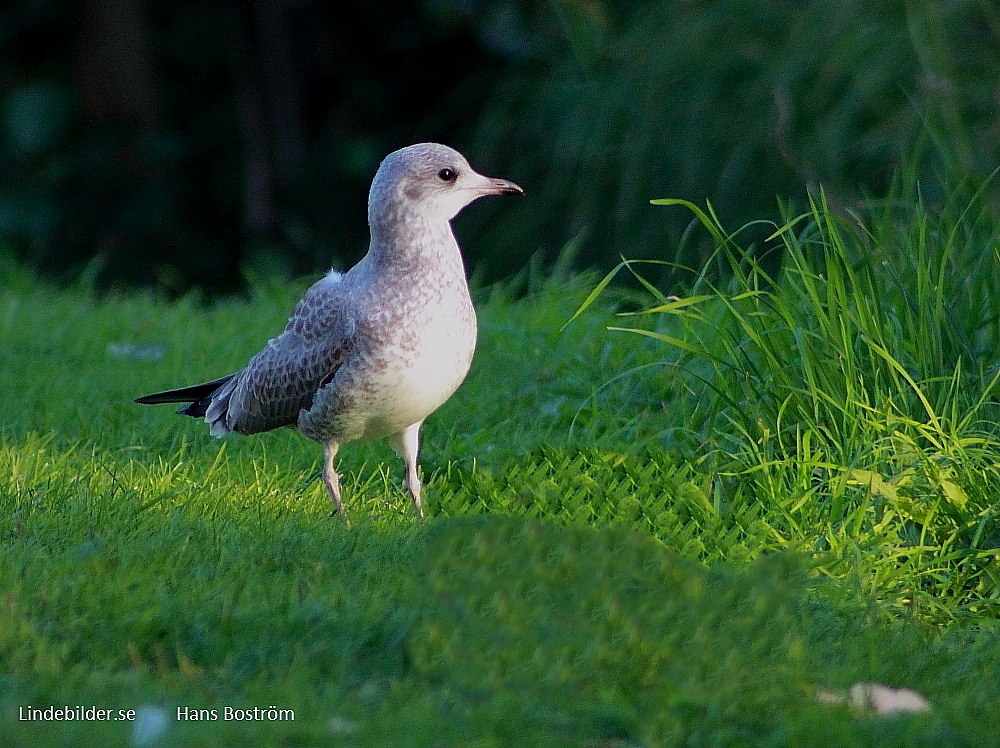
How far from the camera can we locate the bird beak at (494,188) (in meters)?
4.71

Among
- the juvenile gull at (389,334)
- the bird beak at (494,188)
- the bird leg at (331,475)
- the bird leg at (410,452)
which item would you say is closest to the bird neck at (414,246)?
the juvenile gull at (389,334)

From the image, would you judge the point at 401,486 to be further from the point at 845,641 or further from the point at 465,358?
the point at 845,641

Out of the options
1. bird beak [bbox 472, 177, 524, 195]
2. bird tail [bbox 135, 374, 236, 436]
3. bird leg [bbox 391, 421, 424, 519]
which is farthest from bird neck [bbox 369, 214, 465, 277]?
bird tail [bbox 135, 374, 236, 436]

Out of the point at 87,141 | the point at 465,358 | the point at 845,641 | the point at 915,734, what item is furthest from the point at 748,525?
the point at 87,141

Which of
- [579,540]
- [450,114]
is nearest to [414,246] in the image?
[579,540]

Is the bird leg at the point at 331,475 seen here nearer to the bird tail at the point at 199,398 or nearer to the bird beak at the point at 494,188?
the bird tail at the point at 199,398

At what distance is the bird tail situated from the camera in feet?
16.7

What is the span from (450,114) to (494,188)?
5.65 meters

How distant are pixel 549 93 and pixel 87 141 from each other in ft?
12.2

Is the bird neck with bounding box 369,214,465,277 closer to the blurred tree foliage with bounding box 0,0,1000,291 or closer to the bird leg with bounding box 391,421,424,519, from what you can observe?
the bird leg with bounding box 391,421,424,519

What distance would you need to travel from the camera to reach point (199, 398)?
530 centimetres

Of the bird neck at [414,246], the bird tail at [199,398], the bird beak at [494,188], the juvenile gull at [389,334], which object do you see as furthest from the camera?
the bird tail at [199,398]

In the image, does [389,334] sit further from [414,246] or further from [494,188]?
[494,188]

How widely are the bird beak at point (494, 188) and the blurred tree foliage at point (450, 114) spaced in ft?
9.36
